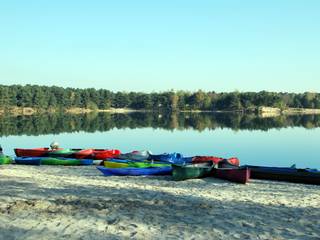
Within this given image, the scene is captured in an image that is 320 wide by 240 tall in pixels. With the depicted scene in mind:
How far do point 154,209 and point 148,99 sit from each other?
160 meters

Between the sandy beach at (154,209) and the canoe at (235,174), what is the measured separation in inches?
14.7

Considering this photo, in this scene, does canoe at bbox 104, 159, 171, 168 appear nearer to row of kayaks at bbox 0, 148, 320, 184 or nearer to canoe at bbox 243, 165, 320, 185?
row of kayaks at bbox 0, 148, 320, 184

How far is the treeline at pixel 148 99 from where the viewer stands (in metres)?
138

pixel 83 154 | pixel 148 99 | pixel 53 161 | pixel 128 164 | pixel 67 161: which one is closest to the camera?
pixel 128 164

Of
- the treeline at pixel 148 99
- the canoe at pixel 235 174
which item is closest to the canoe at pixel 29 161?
the canoe at pixel 235 174

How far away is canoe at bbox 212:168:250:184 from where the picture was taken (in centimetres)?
1762

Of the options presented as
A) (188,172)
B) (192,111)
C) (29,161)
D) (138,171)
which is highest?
(192,111)

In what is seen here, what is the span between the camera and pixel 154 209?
39.1 ft

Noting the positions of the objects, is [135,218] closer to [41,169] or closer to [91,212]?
[91,212]

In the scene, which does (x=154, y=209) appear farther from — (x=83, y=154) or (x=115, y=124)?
(x=115, y=124)

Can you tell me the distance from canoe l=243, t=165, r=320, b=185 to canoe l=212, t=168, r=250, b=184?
1.35m

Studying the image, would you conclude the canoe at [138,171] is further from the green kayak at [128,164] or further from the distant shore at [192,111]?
the distant shore at [192,111]

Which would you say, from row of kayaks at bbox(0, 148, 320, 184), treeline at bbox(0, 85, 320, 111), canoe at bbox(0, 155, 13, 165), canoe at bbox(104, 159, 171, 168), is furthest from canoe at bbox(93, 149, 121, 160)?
treeline at bbox(0, 85, 320, 111)

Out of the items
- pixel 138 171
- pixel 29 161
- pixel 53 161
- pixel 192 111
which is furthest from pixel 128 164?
pixel 192 111
